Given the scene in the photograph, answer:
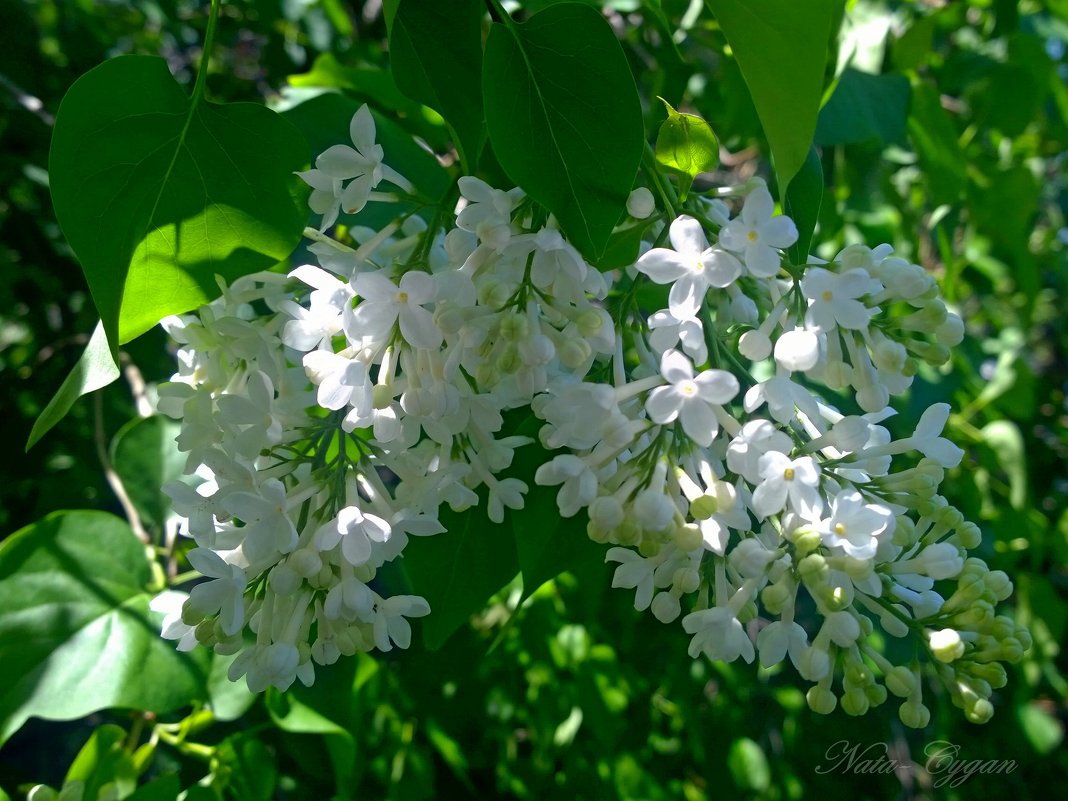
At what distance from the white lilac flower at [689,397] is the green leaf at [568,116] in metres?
0.11

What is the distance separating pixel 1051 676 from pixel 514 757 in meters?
1.42

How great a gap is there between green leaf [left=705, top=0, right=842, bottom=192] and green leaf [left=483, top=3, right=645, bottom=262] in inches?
3.8

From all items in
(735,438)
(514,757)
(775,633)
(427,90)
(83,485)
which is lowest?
(514,757)

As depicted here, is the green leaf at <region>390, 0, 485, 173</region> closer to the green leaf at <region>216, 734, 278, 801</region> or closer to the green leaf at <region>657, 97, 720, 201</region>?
the green leaf at <region>657, 97, 720, 201</region>

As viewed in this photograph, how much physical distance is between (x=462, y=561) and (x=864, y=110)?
0.99 m

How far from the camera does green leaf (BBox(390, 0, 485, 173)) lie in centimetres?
78

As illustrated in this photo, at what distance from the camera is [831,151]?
5.94ft

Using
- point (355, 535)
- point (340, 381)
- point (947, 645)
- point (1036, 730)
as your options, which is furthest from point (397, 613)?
point (1036, 730)

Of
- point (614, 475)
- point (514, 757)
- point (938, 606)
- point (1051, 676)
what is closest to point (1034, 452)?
point (1051, 676)

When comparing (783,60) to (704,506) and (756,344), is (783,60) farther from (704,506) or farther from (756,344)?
(704,506)

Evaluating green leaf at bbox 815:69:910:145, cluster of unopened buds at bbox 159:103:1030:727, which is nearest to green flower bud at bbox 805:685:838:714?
cluster of unopened buds at bbox 159:103:1030:727

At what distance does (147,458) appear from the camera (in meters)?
1.19

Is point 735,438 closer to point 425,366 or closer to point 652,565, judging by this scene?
point 652,565

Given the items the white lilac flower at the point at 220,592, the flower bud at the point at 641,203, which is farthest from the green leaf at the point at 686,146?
the white lilac flower at the point at 220,592
